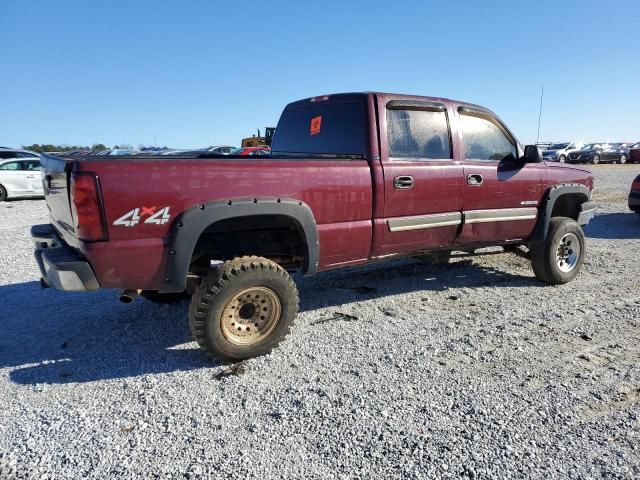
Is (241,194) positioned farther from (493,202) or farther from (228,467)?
(493,202)

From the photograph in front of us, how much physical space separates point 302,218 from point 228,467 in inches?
70.1

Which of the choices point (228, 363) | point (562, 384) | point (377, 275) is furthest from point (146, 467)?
point (377, 275)

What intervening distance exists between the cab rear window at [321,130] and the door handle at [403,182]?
1.27 ft

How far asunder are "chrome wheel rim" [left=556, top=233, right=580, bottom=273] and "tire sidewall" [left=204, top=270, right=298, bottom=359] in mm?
3471

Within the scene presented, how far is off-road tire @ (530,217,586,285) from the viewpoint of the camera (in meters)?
5.06

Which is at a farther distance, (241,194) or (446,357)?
(446,357)

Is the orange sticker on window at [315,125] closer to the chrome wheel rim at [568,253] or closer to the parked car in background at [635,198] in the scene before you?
the chrome wheel rim at [568,253]

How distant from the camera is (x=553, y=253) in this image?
5.06 meters

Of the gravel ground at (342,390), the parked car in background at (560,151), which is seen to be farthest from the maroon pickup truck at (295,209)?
the parked car in background at (560,151)

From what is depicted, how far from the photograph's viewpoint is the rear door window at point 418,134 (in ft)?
13.3

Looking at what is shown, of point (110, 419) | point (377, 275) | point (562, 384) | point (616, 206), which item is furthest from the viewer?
point (616, 206)

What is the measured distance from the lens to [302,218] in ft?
11.3

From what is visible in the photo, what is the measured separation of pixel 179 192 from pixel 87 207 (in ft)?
1.80

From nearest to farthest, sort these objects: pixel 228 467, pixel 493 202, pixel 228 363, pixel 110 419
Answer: pixel 228 467 < pixel 110 419 < pixel 228 363 < pixel 493 202
